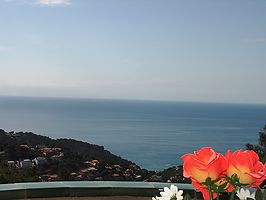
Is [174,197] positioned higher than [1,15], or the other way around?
[1,15]

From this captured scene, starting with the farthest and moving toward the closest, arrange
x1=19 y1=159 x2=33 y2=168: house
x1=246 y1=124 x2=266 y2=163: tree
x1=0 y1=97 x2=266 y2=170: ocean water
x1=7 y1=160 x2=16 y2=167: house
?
x1=0 y1=97 x2=266 y2=170: ocean water → x1=246 y1=124 x2=266 y2=163: tree → x1=19 y1=159 x2=33 y2=168: house → x1=7 y1=160 x2=16 y2=167: house

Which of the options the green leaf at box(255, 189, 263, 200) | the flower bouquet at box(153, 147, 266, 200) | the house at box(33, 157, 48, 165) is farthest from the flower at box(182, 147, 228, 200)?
the house at box(33, 157, 48, 165)

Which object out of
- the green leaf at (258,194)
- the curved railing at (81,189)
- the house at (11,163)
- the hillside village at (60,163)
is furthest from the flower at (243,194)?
the house at (11,163)

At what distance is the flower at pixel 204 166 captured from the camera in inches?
27.3

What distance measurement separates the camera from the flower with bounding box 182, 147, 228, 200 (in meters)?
0.69

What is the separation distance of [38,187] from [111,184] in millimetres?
467

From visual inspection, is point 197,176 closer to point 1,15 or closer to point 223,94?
point 1,15

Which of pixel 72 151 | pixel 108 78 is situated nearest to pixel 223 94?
pixel 108 78

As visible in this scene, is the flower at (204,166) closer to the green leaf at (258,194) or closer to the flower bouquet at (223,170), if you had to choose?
the flower bouquet at (223,170)

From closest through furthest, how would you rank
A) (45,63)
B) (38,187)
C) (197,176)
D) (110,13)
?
1. (197,176)
2. (38,187)
3. (110,13)
4. (45,63)

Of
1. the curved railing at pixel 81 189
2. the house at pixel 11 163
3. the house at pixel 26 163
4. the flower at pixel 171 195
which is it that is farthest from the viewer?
the house at pixel 26 163

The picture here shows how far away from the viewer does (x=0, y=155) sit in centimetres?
483

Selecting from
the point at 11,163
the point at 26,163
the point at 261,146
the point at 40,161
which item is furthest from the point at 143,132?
the point at 11,163

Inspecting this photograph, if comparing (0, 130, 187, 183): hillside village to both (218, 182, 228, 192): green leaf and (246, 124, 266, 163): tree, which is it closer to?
(246, 124, 266, 163): tree
